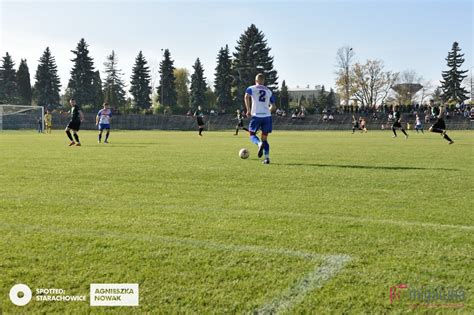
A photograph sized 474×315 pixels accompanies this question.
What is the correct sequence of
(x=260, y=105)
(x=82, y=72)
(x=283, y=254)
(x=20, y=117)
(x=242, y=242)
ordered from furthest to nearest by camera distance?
(x=82, y=72)
(x=20, y=117)
(x=260, y=105)
(x=242, y=242)
(x=283, y=254)

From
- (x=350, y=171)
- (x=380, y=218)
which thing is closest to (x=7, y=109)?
(x=350, y=171)

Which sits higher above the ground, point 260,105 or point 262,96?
point 262,96

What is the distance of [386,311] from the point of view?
2.62 metres

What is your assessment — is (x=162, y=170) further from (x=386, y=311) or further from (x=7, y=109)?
(x=7, y=109)

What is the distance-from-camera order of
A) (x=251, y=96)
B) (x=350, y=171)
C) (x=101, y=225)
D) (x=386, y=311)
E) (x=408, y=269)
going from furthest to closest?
(x=251, y=96) < (x=350, y=171) < (x=101, y=225) < (x=408, y=269) < (x=386, y=311)

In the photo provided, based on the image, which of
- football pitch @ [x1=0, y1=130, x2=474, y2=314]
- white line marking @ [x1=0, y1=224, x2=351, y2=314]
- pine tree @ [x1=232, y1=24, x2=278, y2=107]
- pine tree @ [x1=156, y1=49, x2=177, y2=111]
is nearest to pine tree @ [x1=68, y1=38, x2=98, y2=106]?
pine tree @ [x1=156, y1=49, x2=177, y2=111]

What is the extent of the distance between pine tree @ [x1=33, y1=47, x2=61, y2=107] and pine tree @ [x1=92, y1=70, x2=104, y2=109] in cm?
724

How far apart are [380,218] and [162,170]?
18.3ft

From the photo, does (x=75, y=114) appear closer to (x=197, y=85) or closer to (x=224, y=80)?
(x=224, y=80)

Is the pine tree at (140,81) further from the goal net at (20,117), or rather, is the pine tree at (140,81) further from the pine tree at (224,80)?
the goal net at (20,117)

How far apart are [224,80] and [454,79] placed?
150ft

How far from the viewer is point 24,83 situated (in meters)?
94.8

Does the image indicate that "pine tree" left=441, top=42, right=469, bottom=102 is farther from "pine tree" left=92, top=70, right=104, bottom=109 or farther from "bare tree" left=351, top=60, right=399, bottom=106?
"pine tree" left=92, top=70, right=104, bottom=109

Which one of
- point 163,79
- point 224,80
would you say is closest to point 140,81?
point 163,79
